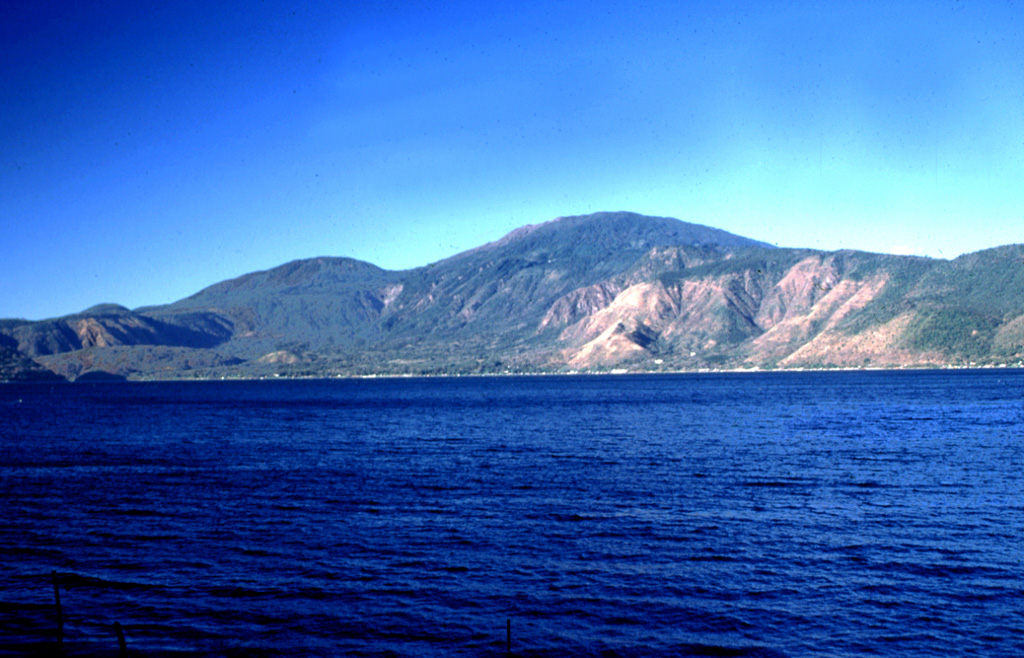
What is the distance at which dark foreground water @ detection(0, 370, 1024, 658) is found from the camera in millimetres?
25094

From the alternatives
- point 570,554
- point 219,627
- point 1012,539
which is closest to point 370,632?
point 219,627

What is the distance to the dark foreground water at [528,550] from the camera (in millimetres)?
25094

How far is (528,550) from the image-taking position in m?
34.6

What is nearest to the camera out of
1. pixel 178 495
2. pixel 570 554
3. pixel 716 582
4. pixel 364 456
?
pixel 716 582

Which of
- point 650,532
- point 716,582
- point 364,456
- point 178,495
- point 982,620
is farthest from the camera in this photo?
point 364,456

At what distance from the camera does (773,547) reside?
34.4m

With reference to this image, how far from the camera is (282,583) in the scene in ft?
100

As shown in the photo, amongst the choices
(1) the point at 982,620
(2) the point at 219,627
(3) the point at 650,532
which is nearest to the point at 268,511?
(2) the point at 219,627

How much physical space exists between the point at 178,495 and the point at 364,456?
2206cm

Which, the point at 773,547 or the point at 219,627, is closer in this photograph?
the point at 219,627

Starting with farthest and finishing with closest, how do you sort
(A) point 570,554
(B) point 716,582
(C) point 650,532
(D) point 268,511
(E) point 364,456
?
(E) point 364,456, (D) point 268,511, (C) point 650,532, (A) point 570,554, (B) point 716,582

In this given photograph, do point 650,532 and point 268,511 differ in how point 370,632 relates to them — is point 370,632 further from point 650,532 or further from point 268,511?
point 268,511

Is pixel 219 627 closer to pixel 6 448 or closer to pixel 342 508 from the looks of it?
pixel 342 508

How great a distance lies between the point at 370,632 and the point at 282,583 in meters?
6.73
